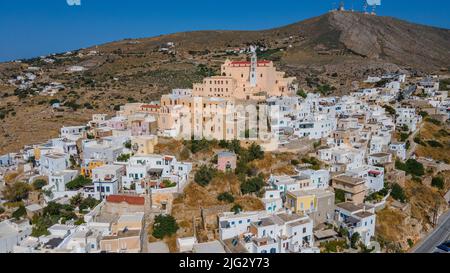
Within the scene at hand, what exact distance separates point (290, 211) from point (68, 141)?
523 inches

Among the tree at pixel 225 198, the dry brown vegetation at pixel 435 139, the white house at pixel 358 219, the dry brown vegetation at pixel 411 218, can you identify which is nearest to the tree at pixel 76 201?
the tree at pixel 225 198

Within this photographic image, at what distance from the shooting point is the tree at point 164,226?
15.6 meters

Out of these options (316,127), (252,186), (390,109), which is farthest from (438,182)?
(252,186)

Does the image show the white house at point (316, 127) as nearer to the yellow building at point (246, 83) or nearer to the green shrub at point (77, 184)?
the yellow building at point (246, 83)

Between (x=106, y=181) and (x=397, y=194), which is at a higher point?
(x=106, y=181)

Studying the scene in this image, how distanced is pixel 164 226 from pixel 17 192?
316 inches

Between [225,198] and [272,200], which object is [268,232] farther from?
[225,198]

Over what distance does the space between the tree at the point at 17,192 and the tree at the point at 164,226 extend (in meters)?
7.15

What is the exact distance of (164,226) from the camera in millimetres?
15766

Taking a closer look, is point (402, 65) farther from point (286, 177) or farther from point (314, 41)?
point (286, 177)

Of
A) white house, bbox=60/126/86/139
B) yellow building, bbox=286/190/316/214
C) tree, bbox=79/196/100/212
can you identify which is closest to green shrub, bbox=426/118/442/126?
yellow building, bbox=286/190/316/214

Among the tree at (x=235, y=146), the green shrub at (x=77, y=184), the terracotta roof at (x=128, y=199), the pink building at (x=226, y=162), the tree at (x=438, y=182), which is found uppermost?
the tree at (x=235, y=146)
